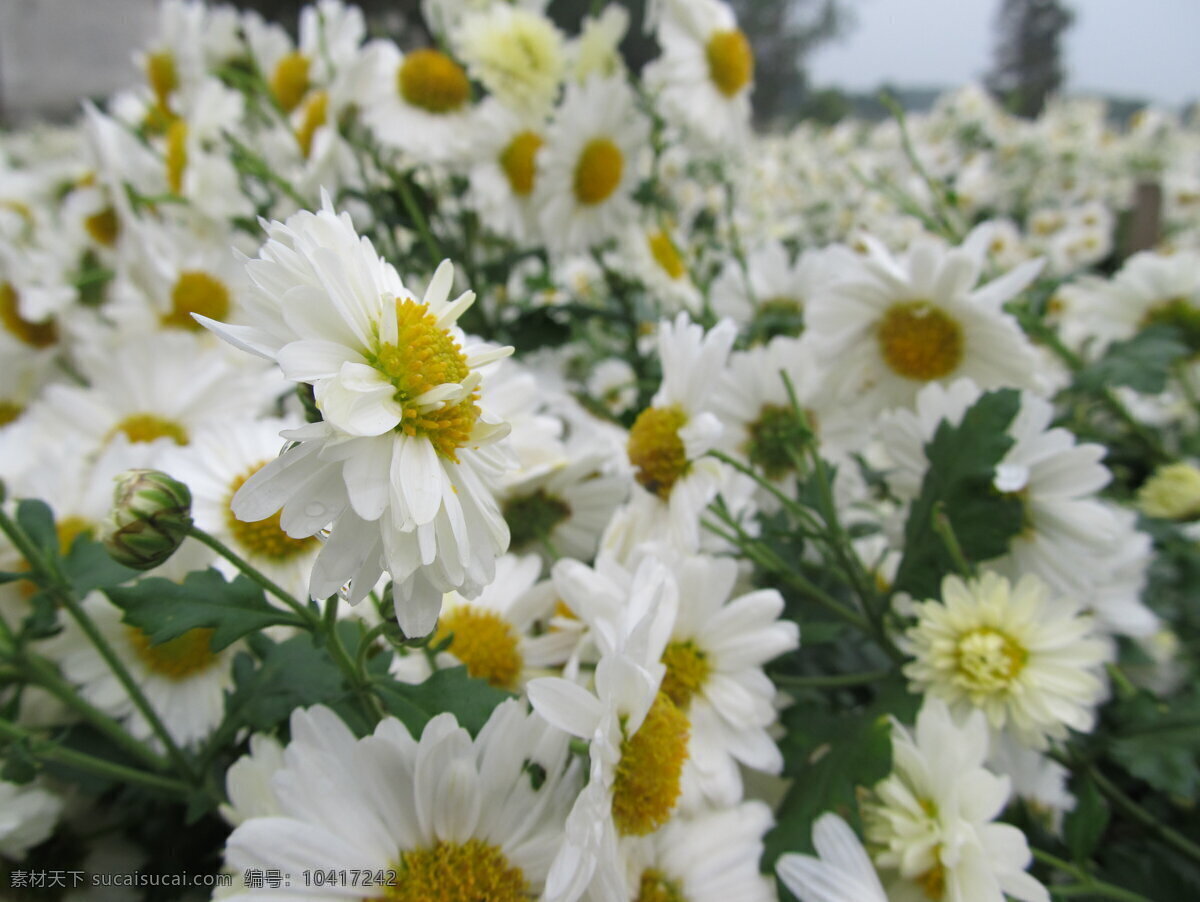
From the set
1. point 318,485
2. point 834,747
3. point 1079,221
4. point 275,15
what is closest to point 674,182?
point 1079,221

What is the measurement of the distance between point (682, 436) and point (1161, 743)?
472 millimetres

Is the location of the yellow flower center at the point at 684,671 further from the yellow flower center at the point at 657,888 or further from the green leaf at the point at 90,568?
the green leaf at the point at 90,568

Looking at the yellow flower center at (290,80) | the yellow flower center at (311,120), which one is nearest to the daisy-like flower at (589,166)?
the yellow flower center at (311,120)

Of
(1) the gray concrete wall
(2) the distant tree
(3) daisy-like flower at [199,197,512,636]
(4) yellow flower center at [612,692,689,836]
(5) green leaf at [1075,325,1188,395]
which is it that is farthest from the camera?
(2) the distant tree

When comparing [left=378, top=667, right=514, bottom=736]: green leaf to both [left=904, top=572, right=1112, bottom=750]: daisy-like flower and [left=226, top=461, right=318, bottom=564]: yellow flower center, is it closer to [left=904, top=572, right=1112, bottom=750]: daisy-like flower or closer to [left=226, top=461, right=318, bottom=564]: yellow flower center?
[left=226, top=461, right=318, bottom=564]: yellow flower center

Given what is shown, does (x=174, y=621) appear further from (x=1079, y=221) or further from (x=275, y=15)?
(x=275, y=15)

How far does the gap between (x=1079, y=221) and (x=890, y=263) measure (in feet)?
6.42

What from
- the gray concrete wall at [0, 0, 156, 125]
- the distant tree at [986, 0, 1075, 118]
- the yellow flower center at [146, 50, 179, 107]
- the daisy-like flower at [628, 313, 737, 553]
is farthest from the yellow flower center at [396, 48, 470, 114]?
the distant tree at [986, 0, 1075, 118]

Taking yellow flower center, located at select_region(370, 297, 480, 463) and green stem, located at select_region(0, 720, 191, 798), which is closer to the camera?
yellow flower center, located at select_region(370, 297, 480, 463)

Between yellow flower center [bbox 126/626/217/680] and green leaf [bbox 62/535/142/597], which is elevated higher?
green leaf [bbox 62/535/142/597]

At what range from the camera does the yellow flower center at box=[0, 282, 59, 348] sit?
2.88 ft

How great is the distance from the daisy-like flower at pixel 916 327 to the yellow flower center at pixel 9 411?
85 cm

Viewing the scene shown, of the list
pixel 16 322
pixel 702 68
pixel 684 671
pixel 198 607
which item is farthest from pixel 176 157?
pixel 684 671

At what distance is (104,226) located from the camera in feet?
3.23
